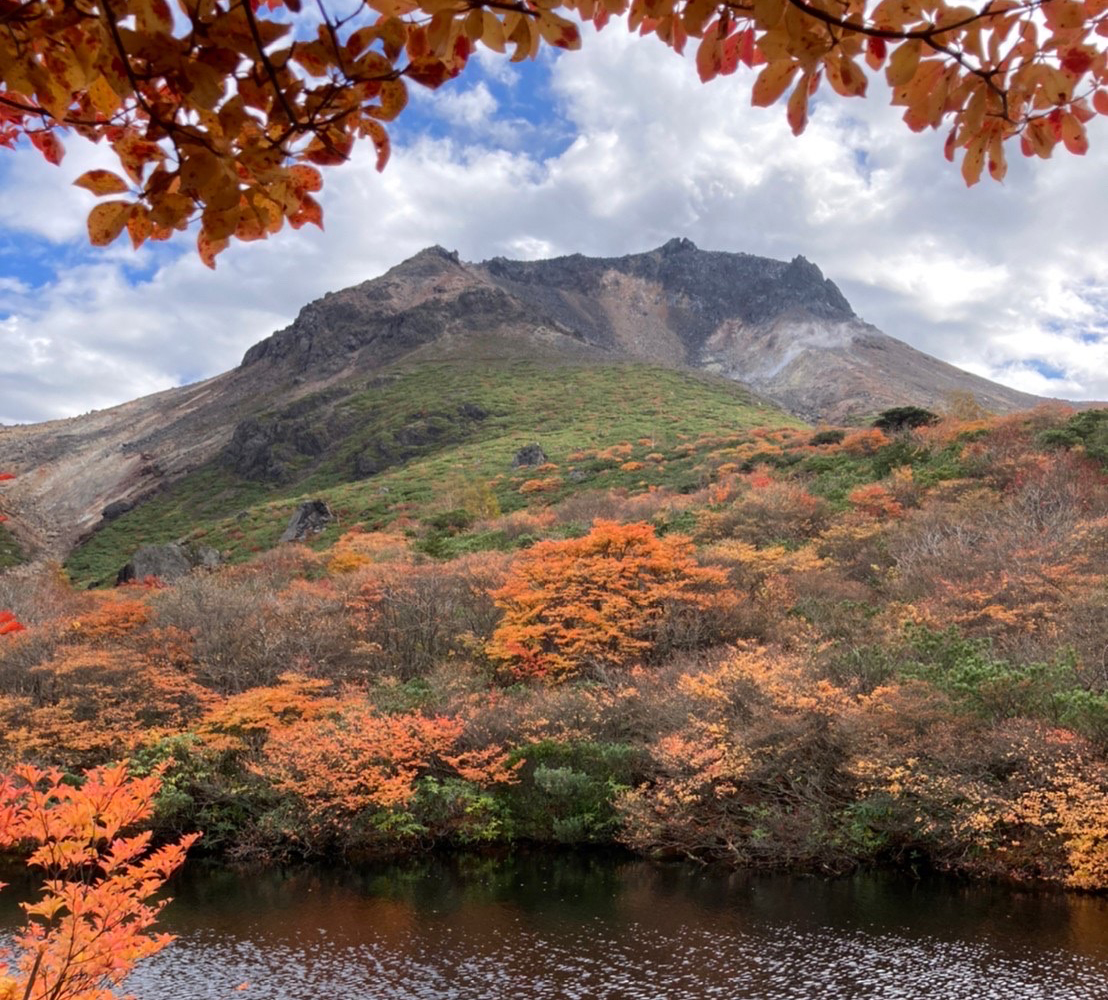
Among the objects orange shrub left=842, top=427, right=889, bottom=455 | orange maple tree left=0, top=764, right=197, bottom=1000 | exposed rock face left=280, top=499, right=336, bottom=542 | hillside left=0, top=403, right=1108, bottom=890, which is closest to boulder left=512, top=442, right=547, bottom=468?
exposed rock face left=280, top=499, right=336, bottom=542

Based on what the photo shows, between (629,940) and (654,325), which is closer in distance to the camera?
(629,940)

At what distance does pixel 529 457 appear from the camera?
52625 mm

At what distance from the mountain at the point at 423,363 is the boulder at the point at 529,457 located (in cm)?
1563

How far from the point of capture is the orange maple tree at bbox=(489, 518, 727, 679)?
1958cm

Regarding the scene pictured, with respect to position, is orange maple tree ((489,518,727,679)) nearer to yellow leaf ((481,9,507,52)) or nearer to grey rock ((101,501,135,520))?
yellow leaf ((481,9,507,52))

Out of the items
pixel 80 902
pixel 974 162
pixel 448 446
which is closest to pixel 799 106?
pixel 974 162

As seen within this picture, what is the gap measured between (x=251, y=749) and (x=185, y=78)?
1776cm

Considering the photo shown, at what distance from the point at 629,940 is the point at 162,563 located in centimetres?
3488

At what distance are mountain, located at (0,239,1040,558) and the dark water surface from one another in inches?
2117

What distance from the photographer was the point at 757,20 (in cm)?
154

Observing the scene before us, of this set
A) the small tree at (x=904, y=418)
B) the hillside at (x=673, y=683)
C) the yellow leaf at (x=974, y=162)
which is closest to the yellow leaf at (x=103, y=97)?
the yellow leaf at (x=974, y=162)

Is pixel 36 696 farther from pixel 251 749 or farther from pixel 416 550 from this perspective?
pixel 416 550

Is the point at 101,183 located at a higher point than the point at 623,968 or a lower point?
higher

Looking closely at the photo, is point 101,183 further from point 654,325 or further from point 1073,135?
point 654,325
